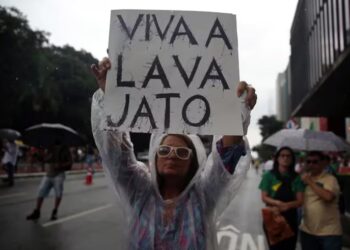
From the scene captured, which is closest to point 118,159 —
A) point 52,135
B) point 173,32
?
point 173,32

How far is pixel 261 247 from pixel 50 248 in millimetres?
3135

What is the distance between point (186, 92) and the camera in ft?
8.36

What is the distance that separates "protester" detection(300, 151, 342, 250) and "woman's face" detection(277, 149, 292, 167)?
0.26 metres

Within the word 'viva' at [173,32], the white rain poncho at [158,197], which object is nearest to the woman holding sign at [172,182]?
the white rain poncho at [158,197]

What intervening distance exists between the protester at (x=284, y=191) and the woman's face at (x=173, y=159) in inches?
99.8

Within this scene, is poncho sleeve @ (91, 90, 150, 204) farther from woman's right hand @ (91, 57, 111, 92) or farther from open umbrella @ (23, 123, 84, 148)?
open umbrella @ (23, 123, 84, 148)

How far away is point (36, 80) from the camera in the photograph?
34031 millimetres

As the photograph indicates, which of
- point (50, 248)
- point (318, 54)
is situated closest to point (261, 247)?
point (50, 248)

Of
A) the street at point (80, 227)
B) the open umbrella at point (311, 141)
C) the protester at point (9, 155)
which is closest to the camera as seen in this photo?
the open umbrella at point (311, 141)

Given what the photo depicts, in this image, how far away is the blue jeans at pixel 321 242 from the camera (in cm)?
443

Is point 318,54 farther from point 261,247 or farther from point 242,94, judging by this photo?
point 242,94

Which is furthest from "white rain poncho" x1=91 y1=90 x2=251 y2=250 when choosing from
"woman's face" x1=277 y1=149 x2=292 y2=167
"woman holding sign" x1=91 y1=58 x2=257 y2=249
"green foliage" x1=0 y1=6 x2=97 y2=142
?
"green foliage" x1=0 y1=6 x2=97 y2=142

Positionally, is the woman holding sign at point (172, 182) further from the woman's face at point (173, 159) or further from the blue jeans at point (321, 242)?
the blue jeans at point (321, 242)

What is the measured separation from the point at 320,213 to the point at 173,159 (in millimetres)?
2595
